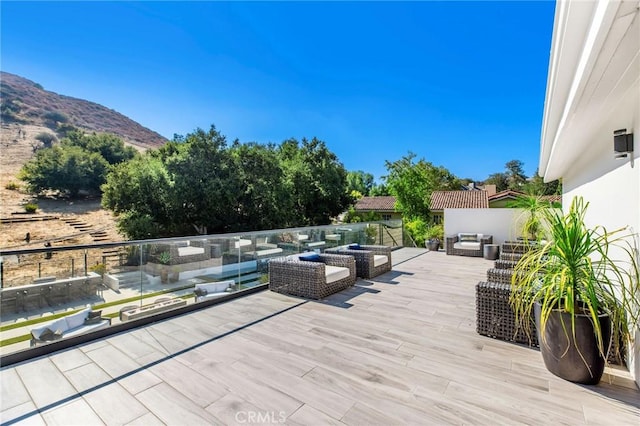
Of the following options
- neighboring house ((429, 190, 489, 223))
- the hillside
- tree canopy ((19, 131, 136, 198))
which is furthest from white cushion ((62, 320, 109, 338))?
tree canopy ((19, 131, 136, 198))

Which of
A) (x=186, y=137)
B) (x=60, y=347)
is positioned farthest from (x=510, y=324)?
(x=186, y=137)

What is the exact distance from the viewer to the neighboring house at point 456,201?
65.7 ft

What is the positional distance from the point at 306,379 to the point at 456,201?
828 inches

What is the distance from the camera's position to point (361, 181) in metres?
41.9

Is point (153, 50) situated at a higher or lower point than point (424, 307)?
higher

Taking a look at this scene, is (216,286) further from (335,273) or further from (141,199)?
(141,199)

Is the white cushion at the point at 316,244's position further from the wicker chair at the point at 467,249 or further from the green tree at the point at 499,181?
the green tree at the point at 499,181

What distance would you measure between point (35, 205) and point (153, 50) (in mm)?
16875

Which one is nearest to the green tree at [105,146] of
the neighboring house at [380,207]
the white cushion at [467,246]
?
the neighboring house at [380,207]

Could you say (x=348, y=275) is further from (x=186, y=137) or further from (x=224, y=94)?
(x=224, y=94)

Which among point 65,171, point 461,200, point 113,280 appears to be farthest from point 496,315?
point 65,171

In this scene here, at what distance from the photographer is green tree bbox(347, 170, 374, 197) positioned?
39500 millimetres

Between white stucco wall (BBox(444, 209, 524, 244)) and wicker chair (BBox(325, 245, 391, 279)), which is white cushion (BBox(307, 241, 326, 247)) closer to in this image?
wicker chair (BBox(325, 245, 391, 279))

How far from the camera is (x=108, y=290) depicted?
12.1ft
